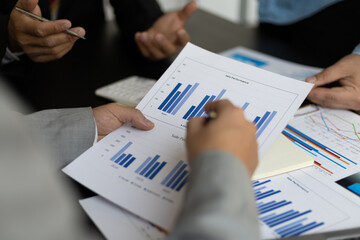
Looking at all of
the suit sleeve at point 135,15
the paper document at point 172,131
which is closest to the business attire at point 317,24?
the suit sleeve at point 135,15

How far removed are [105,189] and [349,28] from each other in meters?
1.02

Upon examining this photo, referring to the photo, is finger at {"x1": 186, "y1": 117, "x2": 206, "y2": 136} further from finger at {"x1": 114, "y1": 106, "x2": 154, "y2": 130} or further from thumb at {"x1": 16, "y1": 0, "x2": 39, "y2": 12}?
thumb at {"x1": 16, "y1": 0, "x2": 39, "y2": 12}

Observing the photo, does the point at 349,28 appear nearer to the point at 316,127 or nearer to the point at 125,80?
the point at 316,127

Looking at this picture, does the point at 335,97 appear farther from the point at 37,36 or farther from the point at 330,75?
the point at 37,36

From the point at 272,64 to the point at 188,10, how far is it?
329 mm

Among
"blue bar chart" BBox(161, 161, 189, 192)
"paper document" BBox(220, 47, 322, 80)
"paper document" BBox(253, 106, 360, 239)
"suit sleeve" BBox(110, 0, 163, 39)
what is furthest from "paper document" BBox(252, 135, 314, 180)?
A: "suit sleeve" BBox(110, 0, 163, 39)

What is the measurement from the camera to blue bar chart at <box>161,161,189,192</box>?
0.57 metres

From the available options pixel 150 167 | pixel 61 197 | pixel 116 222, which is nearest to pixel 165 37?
pixel 150 167

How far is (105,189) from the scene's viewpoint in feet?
1.87

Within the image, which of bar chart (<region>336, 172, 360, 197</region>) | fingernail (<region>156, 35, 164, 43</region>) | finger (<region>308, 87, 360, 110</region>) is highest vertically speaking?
finger (<region>308, 87, 360, 110</region>)

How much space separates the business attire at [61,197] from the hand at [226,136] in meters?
0.02

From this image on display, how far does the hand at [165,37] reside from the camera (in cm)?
111

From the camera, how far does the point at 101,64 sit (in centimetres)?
110

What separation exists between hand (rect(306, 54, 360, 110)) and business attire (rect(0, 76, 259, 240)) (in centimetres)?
47
